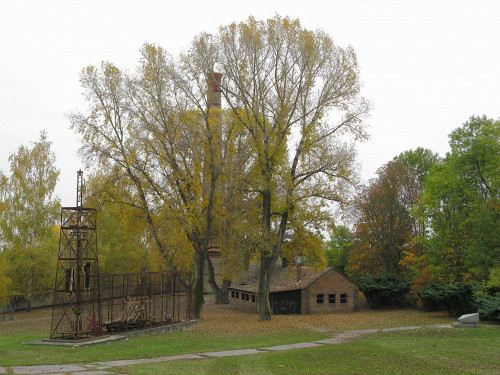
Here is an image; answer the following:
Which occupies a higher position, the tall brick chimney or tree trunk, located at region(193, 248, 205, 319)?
the tall brick chimney

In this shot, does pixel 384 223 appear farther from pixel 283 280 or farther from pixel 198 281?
pixel 198 281

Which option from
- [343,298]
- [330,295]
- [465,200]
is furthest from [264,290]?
[465,200]

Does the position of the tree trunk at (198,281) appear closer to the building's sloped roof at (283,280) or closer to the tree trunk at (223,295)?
the building's sloped roof at (283,280)

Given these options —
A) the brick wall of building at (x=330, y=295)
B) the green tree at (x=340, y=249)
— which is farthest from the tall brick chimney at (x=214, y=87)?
the green tree at (x=340, y=249)

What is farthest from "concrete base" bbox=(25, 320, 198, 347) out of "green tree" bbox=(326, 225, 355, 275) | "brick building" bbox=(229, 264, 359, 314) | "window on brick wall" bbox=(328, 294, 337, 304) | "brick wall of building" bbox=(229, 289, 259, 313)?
"green tree" bbox=(326, 225, 355, 275)

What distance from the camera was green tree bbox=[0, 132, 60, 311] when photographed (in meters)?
44.6

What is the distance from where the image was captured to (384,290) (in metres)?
41.8

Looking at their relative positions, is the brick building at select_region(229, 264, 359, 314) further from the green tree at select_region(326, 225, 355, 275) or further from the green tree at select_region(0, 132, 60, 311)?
the green tree at select_region(0, 132, 60, 311)

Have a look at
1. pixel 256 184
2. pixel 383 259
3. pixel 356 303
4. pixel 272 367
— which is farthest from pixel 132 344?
pixel 383 259

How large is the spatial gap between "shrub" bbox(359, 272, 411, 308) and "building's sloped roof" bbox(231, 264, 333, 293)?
4.38 metres

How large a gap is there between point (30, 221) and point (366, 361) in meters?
39.7

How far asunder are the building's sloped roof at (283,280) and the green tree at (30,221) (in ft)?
60.0

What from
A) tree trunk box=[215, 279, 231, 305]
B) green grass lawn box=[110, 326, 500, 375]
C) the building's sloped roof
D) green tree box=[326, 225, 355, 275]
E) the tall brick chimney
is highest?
the tall brick chimney

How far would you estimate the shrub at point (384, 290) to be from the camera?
137ft
